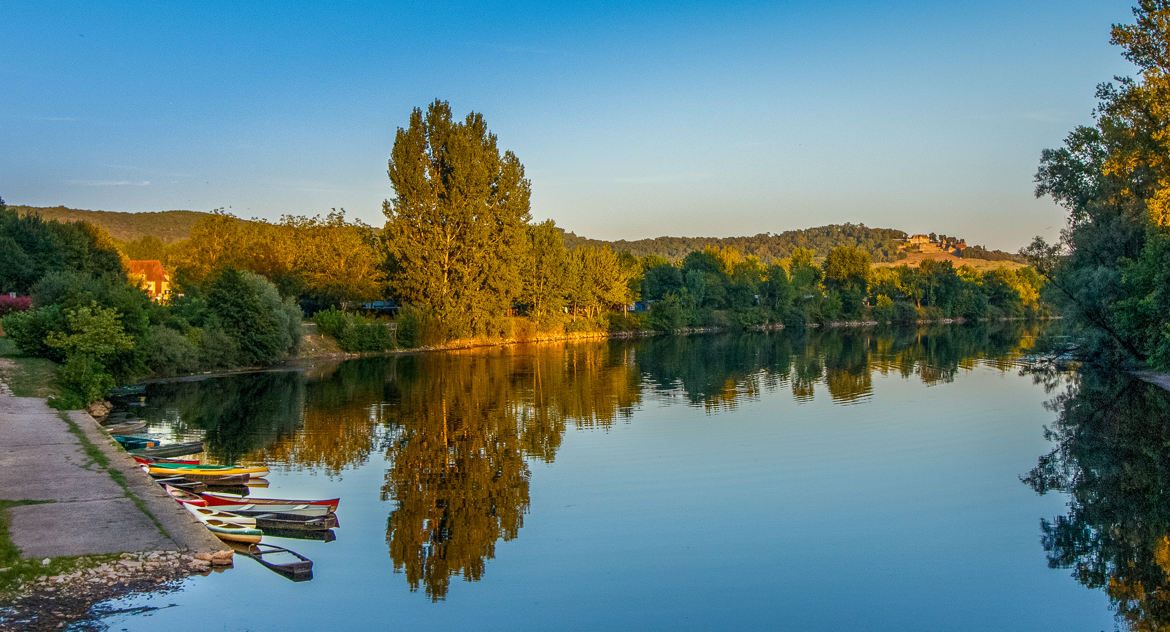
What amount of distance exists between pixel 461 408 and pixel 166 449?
10.5 m

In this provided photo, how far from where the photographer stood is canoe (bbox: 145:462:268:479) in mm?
14719

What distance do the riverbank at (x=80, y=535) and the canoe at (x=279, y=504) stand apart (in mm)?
875

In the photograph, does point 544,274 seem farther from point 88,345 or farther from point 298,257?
point 88,345

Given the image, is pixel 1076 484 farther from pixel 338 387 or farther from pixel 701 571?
pixel 338 387

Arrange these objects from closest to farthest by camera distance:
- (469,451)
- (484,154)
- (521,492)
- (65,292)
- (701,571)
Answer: (701,571) < (521,492) < (469,451) < (65,292) < (484,154)

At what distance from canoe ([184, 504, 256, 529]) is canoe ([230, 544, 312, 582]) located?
1.80 ft

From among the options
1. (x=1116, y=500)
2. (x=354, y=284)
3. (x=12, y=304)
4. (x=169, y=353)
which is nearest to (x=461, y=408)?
(x=169, y=353)

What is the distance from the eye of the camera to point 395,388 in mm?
33062

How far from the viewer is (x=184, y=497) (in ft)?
43.5

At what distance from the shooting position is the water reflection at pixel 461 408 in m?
13.4

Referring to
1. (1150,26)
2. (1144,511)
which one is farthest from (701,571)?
(1150,26)

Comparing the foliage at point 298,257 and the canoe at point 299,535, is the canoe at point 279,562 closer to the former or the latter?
the canoe at point 299,535

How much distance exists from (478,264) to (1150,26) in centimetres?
3863

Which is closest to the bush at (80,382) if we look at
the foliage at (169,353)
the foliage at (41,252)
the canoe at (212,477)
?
the foliage at (169,353)
